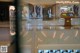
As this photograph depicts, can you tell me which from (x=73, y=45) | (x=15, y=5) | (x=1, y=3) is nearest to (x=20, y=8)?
(x=15, y=5)

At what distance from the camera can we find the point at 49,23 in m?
4.24

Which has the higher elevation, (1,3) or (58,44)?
(1,3)

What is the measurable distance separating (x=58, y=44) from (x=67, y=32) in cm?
39

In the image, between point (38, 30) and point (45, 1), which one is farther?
point (45, 1)

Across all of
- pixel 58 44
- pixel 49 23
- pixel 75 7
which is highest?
pixel 75 7

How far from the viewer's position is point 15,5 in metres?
0.91

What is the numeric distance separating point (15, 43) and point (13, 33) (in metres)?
0.05

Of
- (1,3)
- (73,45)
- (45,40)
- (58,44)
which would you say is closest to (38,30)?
(45,40)

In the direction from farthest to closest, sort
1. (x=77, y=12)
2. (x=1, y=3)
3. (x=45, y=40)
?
(x=77, y=12) < (x=45, y=40) < (x=1, y=3)

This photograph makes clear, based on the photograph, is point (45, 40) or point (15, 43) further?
point (45, 40)

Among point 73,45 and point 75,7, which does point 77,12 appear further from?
point 73,45

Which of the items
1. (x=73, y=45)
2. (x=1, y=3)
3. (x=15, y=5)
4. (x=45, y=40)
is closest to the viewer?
(x=15, y=5)

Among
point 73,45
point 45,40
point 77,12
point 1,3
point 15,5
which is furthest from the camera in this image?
point 77,12

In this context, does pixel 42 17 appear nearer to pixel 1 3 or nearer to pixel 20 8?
pixel 1 3
